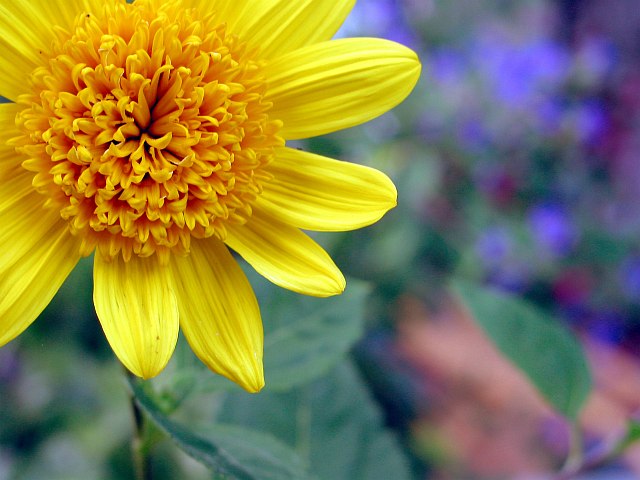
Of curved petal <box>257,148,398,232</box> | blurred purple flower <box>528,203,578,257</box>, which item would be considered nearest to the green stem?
curved petal <box>257,148,398,232</box>

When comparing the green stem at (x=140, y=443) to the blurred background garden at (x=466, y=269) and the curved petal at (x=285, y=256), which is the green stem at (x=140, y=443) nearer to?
the curved petal at (x=285, y=256)

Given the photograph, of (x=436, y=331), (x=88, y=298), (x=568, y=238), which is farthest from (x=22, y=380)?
(x=568, y=238)

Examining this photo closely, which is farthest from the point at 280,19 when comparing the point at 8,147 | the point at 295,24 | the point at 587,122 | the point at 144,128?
the point at 587,122

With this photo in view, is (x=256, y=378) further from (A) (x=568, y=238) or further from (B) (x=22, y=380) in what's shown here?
(A) (x=568, y=238)

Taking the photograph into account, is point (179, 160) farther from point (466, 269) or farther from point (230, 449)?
point (466, 269)

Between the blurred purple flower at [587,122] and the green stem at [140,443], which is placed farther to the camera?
the blurred purple flower at [587,122]

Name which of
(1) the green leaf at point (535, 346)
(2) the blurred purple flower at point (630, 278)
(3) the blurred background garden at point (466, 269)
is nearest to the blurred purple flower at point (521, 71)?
(3) the blurred background garden at point (466, 269)

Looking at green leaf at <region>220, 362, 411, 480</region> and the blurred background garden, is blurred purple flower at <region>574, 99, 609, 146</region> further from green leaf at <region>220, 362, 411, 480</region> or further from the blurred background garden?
green leaf at <region>220, 362, 411, 480</region>
